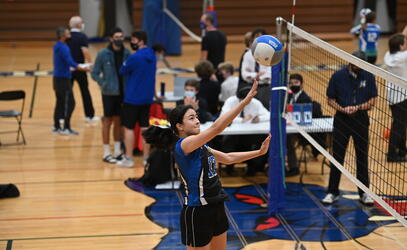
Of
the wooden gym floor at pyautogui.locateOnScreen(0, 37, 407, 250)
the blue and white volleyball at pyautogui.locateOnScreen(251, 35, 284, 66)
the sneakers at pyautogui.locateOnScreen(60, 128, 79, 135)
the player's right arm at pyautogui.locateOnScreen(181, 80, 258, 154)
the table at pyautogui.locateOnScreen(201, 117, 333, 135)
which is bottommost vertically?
the wooden gym floor at pyautogui.locateOnScreen(0, 37, 407, 250)

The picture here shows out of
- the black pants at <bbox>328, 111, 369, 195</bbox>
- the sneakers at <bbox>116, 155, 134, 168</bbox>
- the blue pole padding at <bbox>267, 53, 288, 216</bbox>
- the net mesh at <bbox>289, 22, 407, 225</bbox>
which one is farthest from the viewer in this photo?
the sneakers at <bbox>116, 155, 134, 168</bbox>

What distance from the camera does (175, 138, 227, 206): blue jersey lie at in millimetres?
5488

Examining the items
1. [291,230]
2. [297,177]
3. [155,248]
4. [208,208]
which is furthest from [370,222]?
[208,208]

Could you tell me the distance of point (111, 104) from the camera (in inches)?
423

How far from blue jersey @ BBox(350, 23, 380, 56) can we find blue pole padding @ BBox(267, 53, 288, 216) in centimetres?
679

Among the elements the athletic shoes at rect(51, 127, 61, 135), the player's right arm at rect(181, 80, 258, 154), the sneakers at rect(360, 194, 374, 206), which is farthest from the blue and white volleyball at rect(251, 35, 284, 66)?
the athletic shoes at rect(51, 127, 61, 135)

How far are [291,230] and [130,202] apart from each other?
7.65ft

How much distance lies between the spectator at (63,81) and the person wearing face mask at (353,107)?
17.4ft

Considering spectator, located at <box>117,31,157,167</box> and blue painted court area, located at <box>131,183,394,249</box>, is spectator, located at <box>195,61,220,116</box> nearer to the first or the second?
spectator, located at <box>117,31,157,167</box>

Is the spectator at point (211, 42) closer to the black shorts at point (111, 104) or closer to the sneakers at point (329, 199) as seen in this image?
the black shorts at point (111, 104)

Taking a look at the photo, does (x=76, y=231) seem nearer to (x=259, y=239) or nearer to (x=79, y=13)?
(x=259, y=239)

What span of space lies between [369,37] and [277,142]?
7.06 m

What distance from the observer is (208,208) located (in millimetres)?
5574

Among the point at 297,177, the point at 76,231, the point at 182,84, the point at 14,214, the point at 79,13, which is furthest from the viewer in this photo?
the point at 79,13
